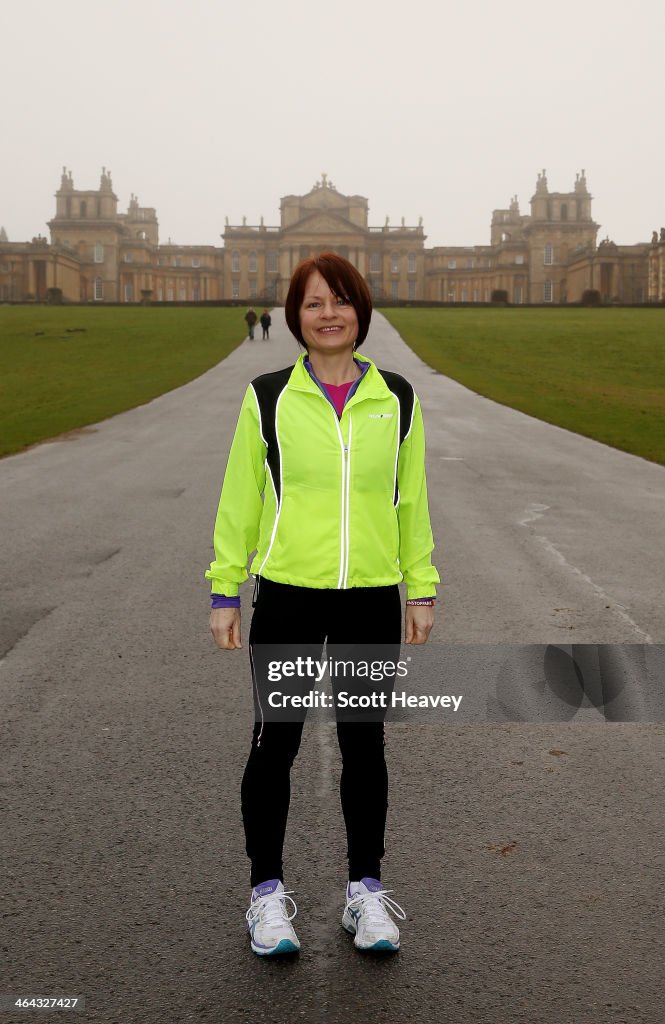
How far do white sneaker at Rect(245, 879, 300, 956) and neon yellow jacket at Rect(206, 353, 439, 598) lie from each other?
1021 mm

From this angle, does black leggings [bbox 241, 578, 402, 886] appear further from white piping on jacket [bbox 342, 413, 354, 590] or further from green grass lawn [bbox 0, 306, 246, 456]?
green grass lawn [bbox 0, 306, 246, 456]

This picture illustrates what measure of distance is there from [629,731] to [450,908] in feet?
7.49

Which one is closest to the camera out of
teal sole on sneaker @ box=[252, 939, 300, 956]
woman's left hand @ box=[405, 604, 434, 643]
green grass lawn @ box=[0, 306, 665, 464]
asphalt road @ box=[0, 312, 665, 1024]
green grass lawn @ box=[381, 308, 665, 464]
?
asphalt road @ box=[0, 312, 665, 1024]

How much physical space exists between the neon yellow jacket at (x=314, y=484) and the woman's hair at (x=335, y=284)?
18cm

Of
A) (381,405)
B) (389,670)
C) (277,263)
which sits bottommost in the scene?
(389,670)

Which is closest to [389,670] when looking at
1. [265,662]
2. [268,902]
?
[265,662]

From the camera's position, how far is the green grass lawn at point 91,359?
91.6 feet

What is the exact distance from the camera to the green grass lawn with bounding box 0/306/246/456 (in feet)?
91.6

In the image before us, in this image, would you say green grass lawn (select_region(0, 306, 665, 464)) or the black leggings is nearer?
the black leggings

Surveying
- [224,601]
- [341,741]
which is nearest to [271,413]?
[224,601]

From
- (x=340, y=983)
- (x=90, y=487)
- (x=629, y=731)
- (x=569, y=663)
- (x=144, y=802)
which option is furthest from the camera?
(x=90, y=487)

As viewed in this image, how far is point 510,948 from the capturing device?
379cm

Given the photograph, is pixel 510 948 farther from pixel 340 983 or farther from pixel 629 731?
pixel 629 731

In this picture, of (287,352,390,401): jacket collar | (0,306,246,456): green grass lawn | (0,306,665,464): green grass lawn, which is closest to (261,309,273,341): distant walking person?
(0,306,246,456): green grass lawn
